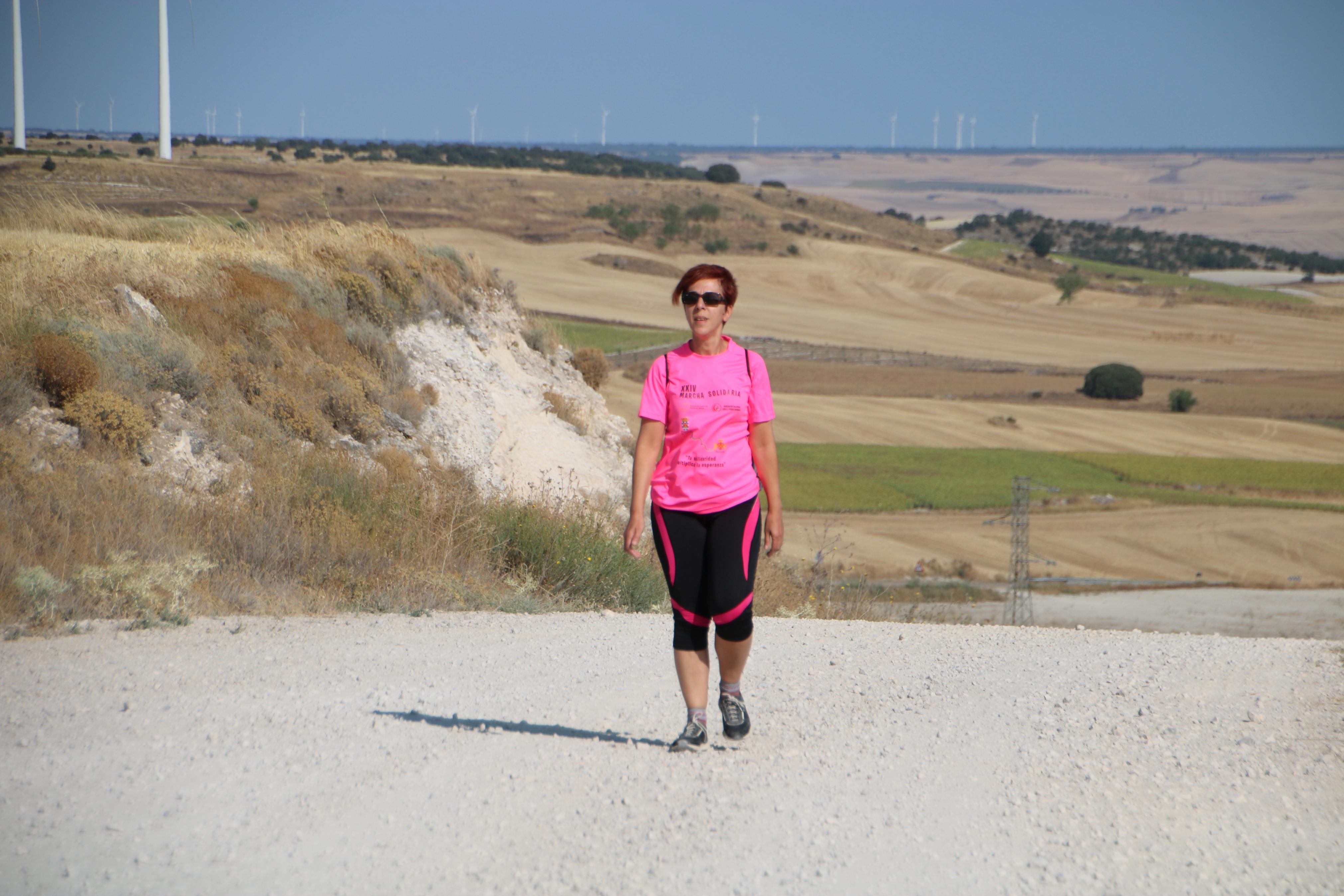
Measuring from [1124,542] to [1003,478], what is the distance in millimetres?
7394

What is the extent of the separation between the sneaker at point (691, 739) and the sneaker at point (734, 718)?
6.1 inches

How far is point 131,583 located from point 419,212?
84.5 meters

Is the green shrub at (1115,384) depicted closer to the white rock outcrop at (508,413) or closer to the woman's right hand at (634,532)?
the white rock outcrop at (508,413)

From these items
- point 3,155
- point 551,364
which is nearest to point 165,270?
point 551,364

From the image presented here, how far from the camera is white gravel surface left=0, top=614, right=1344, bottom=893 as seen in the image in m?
3.55

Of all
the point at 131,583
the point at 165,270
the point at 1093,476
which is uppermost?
the point at 165,270

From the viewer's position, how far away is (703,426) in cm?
467

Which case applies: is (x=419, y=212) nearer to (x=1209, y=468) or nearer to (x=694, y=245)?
(x=694, y=245)

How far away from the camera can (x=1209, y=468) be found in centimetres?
4484

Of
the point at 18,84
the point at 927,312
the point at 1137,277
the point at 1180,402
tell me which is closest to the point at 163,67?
the point at 18,84

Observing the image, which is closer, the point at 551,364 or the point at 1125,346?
the point at 551,364

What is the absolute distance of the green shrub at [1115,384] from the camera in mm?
61844

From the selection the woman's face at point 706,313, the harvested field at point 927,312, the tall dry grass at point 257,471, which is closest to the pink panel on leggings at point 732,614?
the woman's face at point 706,313

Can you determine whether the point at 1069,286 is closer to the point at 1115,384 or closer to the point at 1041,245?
the point at 1041,245
